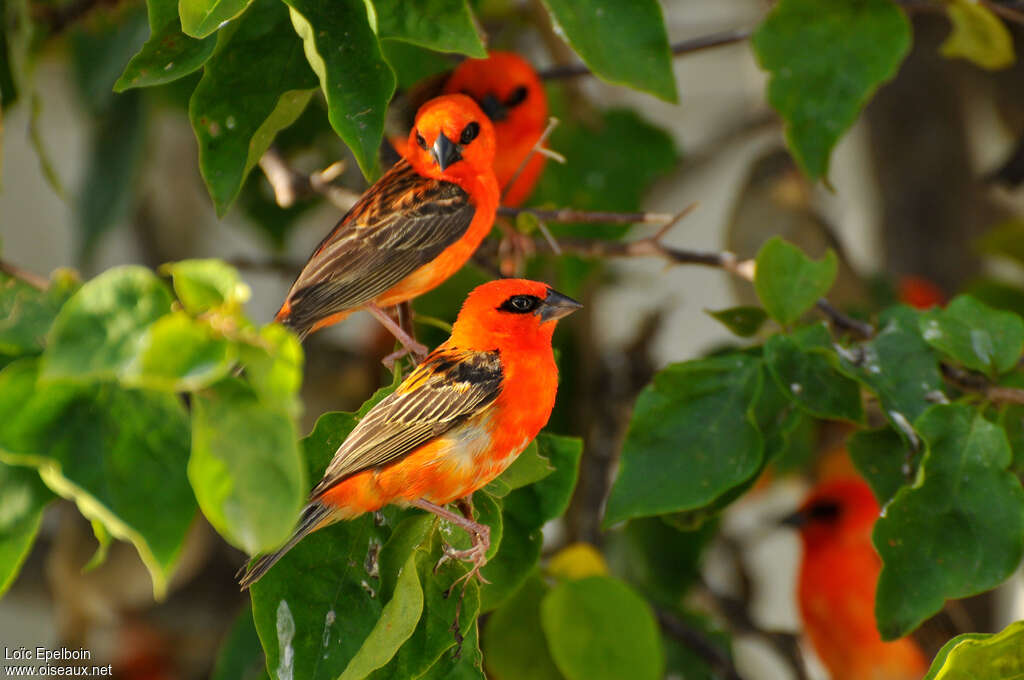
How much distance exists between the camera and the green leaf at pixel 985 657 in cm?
79

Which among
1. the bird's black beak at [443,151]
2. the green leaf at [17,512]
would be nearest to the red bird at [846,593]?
the bird's black beak at [443,151]

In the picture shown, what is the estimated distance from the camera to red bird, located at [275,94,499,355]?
33.8 inches

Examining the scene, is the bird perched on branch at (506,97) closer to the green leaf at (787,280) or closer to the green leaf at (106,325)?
the green leaf at (787,280)

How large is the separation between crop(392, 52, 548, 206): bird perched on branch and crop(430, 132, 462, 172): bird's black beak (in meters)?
0.49

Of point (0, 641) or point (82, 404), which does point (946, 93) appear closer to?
point (82, 404)

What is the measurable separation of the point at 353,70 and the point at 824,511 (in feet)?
4.26

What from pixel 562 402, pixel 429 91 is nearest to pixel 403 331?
pixel 429 91

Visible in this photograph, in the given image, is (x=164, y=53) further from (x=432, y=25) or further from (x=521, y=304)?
(x=521, y=304)

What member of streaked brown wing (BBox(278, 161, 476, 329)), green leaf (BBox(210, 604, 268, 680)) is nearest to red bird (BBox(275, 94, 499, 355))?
streaked brown wing (BBox(278, 161, 476, 329))

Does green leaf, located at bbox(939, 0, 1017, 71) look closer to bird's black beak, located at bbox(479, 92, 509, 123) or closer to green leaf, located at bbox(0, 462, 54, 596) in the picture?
bird's black beak, located at bbox(479, 92, 509, 123)

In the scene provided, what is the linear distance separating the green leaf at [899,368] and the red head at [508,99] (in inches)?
23.1

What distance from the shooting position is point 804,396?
3.16ft

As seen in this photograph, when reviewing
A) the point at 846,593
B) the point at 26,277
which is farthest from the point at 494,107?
the point at 846,593

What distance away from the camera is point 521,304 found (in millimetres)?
872
